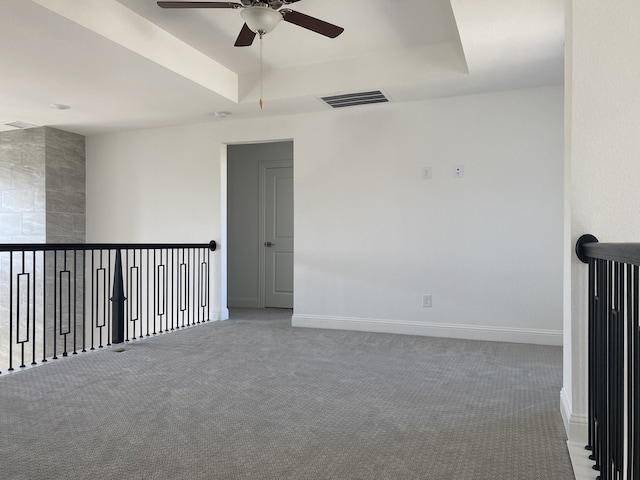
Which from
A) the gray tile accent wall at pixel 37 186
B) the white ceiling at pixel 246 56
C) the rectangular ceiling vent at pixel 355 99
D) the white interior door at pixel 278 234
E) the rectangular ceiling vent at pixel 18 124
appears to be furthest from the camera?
the white interior door at pixel 278 234

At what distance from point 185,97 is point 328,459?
3852 mm

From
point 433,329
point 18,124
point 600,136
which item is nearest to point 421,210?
point 433,329

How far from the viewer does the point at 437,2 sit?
3.42 m

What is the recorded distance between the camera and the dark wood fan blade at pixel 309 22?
2898mm

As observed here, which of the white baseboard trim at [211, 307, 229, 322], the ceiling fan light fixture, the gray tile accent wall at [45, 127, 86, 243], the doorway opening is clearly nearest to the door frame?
the doorway opening

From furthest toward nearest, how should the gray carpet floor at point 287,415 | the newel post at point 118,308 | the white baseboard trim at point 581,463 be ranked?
the newel post at point 118,308 < the gray carpet floor at point 287,415 < the white baseboard trim at point 581,463

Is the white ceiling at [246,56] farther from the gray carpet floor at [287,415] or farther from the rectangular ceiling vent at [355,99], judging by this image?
the gray carpet floor at [287,415]

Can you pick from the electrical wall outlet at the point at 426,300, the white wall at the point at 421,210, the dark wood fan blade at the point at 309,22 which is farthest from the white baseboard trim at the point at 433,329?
the dark wood fan blade at the point at 309,22

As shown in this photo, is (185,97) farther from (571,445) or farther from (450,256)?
(571,445)

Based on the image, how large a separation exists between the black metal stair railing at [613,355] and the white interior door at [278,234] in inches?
198

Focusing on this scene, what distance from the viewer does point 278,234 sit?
6.95m

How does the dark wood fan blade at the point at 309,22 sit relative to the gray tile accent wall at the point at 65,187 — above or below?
above

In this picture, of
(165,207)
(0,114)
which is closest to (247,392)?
(165,207)

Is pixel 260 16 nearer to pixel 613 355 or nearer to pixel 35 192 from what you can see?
pixel 613 355
